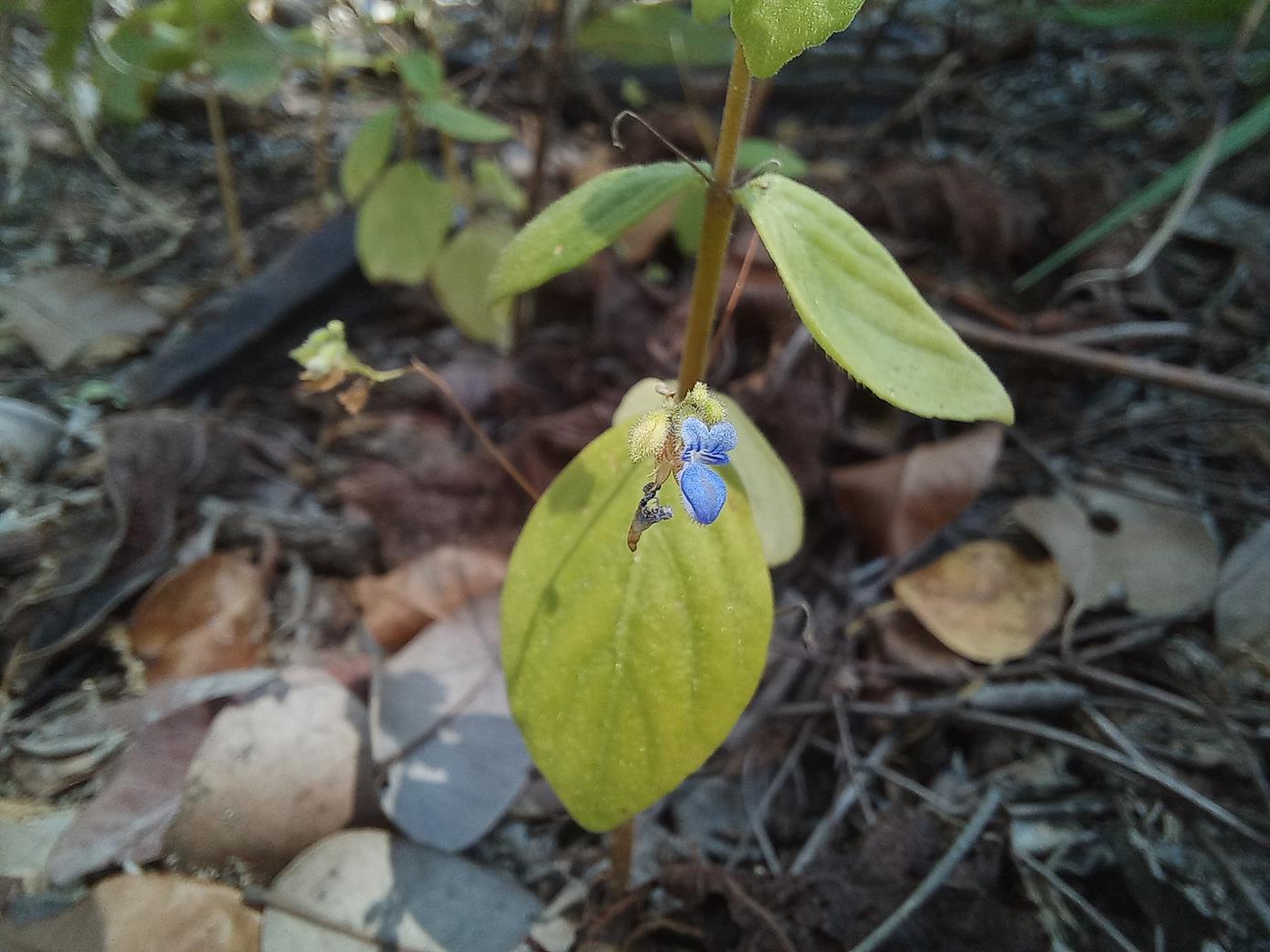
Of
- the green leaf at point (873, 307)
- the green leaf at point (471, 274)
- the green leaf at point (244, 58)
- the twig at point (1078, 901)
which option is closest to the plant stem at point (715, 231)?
Answer: the green leaf at point (873, 307)

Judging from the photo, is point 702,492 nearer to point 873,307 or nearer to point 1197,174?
point 873,307

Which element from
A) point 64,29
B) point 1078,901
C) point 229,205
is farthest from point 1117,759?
point 64,29

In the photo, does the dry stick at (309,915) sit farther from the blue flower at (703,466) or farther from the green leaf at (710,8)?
the green leaf at (710,8)

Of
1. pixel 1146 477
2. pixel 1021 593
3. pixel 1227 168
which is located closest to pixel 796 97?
pixel 1227 168

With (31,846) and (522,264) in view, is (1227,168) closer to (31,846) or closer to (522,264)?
(522,264)

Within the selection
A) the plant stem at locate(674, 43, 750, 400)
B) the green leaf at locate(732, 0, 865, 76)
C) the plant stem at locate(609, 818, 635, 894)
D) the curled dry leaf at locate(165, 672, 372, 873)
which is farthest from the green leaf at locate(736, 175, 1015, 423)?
the curled dry leaf at locate(165, 672, 372, 873)
